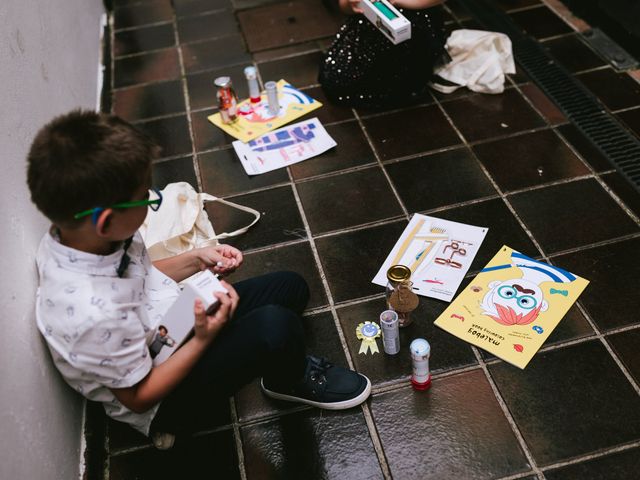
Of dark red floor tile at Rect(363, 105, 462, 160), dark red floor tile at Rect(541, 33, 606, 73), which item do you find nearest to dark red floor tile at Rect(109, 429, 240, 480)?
dark red floor tile at Rect(363, 105, 462, 160)

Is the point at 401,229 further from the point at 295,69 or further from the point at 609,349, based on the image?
the point at 295,69

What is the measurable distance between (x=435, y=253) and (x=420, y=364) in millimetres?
566

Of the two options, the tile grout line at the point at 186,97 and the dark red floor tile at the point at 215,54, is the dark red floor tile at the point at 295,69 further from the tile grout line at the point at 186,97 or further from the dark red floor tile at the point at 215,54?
the tile grout line at the point at 186,97

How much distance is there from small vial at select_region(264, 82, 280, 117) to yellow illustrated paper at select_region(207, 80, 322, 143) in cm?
2

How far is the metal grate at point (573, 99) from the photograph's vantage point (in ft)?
8.36

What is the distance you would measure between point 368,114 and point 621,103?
3.73 ft

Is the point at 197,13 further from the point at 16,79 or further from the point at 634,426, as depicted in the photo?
the point at 634,426

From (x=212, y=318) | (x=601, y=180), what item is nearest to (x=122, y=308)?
(x=212, y=318)

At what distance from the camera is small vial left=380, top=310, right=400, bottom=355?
1.85 meters

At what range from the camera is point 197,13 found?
383 cm

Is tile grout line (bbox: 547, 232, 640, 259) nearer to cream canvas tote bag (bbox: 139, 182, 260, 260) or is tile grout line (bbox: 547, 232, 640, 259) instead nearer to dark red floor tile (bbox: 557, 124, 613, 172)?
dark red floor tile (bbox: 557, 124, 613, 172)

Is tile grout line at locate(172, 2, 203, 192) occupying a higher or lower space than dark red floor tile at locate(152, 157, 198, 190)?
higher

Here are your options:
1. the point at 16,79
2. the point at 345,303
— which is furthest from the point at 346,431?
the point at 16,79

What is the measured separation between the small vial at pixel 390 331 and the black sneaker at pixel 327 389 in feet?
0.47
